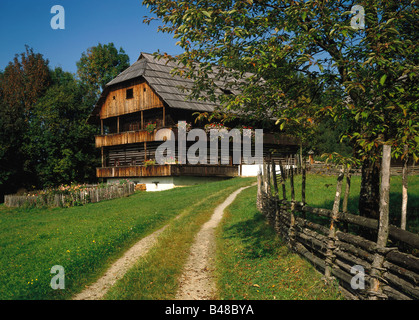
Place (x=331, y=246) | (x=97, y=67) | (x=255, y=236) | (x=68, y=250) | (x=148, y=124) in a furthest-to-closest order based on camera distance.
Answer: (x=97, y=67) < (x=148, y=124) < (x=255, y=236) < (x=68, y=250) < (x=331, y=246)

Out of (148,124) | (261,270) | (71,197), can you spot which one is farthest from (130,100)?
(261,270)

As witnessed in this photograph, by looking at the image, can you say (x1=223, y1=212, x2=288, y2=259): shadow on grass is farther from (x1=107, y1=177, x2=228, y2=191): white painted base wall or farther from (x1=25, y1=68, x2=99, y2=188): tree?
(x1=25, y1=68, x2=99, y2=188): tree

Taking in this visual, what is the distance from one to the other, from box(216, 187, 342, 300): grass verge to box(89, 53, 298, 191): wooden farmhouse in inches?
804

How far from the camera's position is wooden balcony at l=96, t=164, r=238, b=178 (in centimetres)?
3203

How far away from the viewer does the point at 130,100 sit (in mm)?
36281

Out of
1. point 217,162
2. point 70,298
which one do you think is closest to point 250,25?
point 70,298

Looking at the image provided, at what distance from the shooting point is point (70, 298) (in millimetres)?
7520

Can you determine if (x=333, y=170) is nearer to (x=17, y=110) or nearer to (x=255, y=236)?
(x=255, y=236)

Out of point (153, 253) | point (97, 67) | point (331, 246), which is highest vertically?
point (97, 67)

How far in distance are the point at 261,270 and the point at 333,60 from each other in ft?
17.7

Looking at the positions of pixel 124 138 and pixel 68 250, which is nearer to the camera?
pixel 68 250

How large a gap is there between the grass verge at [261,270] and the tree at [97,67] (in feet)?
161

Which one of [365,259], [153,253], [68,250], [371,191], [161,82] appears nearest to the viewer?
[365,259]

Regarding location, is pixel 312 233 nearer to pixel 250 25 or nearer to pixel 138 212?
pixel 250 25
